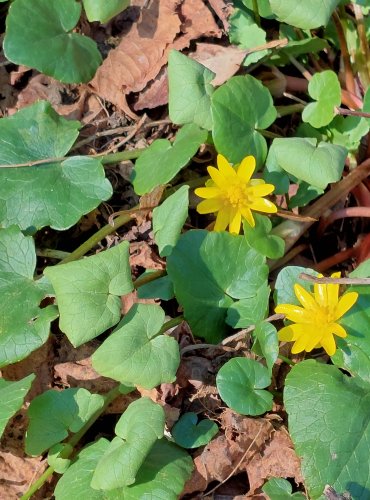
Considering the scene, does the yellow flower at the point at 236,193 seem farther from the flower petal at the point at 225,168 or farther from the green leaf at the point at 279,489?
the green leaf at the point at 279,489

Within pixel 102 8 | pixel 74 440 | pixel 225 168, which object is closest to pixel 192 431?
pixel 74 440

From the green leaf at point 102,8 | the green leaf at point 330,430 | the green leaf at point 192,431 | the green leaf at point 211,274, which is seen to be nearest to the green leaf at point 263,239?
the green leaf at point 211,274

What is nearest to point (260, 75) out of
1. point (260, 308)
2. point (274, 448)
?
point (260, 308)

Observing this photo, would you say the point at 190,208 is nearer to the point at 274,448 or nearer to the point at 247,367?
the point at 247,367

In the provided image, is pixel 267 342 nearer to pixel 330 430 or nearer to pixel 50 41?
pixel 330 430

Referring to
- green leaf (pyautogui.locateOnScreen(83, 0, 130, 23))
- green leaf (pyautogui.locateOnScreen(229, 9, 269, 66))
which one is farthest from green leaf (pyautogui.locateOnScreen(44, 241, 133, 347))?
green leaf (pyautogui.locateOnScreen(229, 9, 269, 66))

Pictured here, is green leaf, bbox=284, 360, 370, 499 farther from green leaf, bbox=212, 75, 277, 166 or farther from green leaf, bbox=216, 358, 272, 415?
green leaf, bbox=212, 75, 277, 166
